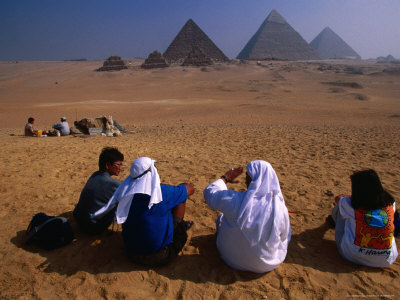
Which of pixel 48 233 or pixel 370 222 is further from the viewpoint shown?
pixel 48 233

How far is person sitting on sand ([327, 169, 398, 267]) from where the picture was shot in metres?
2.41

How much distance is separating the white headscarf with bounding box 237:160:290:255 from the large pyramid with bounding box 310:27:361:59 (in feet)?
549

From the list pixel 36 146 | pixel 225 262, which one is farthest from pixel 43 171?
pixel 225 262

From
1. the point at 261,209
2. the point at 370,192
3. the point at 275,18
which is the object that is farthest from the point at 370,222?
the point at 275,18

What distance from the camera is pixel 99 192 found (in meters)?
2.90

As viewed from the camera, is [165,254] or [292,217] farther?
[292,217]

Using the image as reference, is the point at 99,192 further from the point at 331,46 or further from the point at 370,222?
the point at 331,46

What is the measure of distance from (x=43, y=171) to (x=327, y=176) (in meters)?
5.05

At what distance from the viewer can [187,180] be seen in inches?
187

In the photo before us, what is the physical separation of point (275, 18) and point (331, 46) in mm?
55330

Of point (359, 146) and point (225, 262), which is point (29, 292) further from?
point (359, 146)

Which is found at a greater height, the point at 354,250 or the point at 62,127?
the point at 62,127

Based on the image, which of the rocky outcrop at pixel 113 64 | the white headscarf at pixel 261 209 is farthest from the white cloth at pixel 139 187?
the rocky outcrop at pixel 113 64

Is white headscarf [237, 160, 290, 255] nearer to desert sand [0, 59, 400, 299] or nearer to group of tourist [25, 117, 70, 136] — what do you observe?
desert sand [0, 59, 400, 299]
